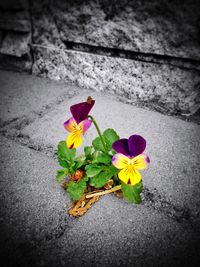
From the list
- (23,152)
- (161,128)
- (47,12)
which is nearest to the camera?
(23,152)

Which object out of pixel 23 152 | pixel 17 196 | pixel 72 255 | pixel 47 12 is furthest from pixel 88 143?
pixel 47 12

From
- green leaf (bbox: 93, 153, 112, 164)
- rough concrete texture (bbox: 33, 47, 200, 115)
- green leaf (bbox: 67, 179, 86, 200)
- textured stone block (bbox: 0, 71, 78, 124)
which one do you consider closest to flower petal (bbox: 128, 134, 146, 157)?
green leaf (bbox: 93, 153, 112, 164)

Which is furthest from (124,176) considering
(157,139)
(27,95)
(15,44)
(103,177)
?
(15,44)

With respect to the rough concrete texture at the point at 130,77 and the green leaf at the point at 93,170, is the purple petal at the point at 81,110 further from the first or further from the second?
the rough concrete texture at the point at 130,77

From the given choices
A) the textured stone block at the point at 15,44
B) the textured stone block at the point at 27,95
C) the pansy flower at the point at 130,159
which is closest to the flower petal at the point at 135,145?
the pansy flower at the point at 130,159

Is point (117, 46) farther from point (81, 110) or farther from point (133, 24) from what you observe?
point (81, 110)

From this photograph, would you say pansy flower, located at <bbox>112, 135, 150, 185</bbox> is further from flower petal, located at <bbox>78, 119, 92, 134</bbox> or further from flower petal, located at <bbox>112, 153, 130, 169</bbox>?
flower petal, located at <bbox>78, 119, 92, 134</bbox>

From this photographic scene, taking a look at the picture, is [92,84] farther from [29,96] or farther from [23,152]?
[23,152]
